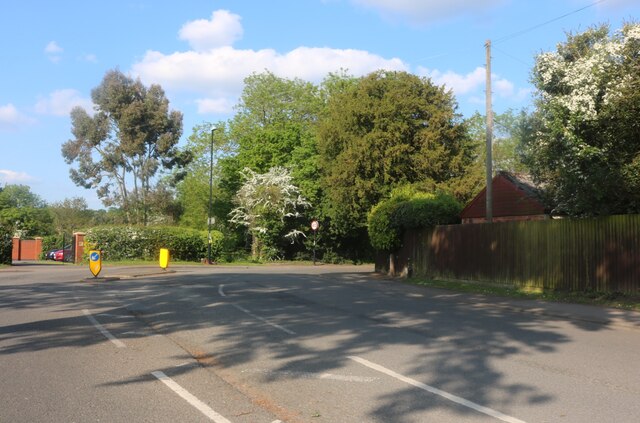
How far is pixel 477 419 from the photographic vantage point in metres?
5.28

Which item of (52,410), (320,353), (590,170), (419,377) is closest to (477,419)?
(419,377)

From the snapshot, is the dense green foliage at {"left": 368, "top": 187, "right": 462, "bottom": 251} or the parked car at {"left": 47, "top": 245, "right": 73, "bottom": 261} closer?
the dense green foliage at {"left": 368, "top": 187, "right": 462, "bottom": 251}

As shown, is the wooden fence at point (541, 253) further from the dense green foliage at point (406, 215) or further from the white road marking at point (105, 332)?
the white road marking at point (105, 332)

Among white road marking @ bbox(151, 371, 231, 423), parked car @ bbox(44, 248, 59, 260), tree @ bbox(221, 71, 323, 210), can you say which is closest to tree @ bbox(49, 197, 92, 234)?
parked car @ bbox(44, 248, 59, 260)

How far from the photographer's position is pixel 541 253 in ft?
60.4

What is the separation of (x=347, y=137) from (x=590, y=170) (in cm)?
2278

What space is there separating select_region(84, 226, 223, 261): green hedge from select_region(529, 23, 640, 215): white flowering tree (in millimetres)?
31151

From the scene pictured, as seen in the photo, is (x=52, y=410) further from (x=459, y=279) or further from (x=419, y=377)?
(x=459, y=279)

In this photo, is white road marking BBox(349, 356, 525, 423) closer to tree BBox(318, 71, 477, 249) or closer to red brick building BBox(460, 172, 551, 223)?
red brick building BBox(460, 172, 551, 223)

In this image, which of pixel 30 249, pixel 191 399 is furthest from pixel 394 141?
pixel 30 249

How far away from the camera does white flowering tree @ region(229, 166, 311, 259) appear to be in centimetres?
4659

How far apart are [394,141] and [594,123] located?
20720 millimetres

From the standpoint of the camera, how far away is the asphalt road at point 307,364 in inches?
221

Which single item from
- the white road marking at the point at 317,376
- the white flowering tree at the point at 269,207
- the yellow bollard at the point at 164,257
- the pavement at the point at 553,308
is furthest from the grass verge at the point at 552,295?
the white flowering tree at the point at 269,207
